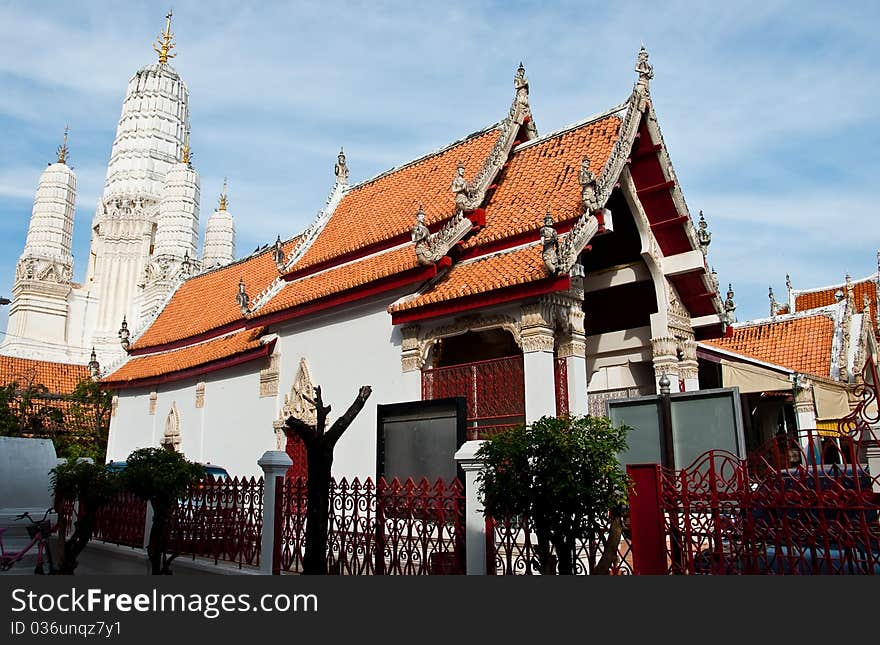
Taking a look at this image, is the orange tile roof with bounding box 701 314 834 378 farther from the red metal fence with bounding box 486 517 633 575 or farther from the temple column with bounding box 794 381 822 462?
the red metal fence with bounding box 486 517 633 575

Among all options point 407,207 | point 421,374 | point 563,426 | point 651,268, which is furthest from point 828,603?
point 407,207

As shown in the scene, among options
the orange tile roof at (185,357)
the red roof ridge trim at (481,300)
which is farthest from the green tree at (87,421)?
the red roof ridge trim at (481,300)

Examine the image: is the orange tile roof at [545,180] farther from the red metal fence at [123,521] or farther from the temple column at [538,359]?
the red metal fence at [123,521]

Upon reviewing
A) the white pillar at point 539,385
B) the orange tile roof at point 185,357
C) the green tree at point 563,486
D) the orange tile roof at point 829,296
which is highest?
the orange tile roof at point 829,296

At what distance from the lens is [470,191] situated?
11.7 meters

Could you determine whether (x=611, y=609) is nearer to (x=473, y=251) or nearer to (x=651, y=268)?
(x=473, y=251)

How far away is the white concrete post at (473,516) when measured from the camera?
629 cm

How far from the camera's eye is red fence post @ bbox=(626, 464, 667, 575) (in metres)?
5.76

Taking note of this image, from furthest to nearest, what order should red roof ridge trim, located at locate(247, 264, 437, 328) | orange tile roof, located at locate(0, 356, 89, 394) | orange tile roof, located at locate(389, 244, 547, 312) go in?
1. orange tile roof, located at locate(0, 356, 89, 394)
2. red roof ridge trim, located at locate(247, 264, 437, 328)
3. orange tile roof, located at locate(389, 244, 547, 312)

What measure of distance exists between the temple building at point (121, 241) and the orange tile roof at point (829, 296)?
3029 centimetres

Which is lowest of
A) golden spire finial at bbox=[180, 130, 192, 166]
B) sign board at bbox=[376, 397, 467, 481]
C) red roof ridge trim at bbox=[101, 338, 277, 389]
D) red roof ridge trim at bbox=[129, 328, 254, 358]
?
sign board at bbox=[376, 397, 467, 481]

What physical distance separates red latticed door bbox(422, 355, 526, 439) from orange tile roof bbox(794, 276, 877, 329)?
25.3 metres

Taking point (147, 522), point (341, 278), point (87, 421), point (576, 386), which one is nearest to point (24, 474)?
point (147, 522)


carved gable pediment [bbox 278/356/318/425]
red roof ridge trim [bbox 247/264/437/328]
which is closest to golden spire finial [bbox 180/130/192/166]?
red roof ridge trim [bbox 247/264/437/328]
